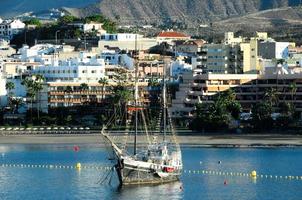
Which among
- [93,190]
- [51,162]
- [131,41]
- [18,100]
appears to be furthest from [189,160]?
[131,41]

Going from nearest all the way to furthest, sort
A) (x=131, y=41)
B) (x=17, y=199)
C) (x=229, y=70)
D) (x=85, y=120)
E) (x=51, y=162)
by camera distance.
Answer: (x=17, y=199), (x=51, y=162), (x=85, y=120), (x=229, y=70), (x=131, y=41)

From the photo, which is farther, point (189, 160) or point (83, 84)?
point (83, 84)

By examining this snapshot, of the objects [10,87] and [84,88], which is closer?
[84,88]

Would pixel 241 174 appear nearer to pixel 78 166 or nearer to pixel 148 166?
pixel 148 166

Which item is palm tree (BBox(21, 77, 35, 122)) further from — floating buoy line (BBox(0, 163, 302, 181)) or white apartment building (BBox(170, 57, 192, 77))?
floating buoy line (BBox(0, 163, 302, 181))

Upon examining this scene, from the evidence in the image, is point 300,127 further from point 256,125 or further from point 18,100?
point 18,100

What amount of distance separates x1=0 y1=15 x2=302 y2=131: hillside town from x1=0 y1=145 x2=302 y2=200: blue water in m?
22.6

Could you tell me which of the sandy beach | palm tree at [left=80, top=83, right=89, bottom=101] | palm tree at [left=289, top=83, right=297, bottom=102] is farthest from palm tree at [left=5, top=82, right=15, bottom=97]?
palm tree at [left=289, top=83, right=297, bottom=102]

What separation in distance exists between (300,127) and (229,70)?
102 feet

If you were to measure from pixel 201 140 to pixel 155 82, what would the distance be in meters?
30.4

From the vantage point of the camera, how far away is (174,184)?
83.8 m

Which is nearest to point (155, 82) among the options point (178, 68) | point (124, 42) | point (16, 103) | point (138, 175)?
point (16, 103)

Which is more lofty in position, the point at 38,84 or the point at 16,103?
the point at 38,84

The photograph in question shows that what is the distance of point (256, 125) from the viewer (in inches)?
5098
